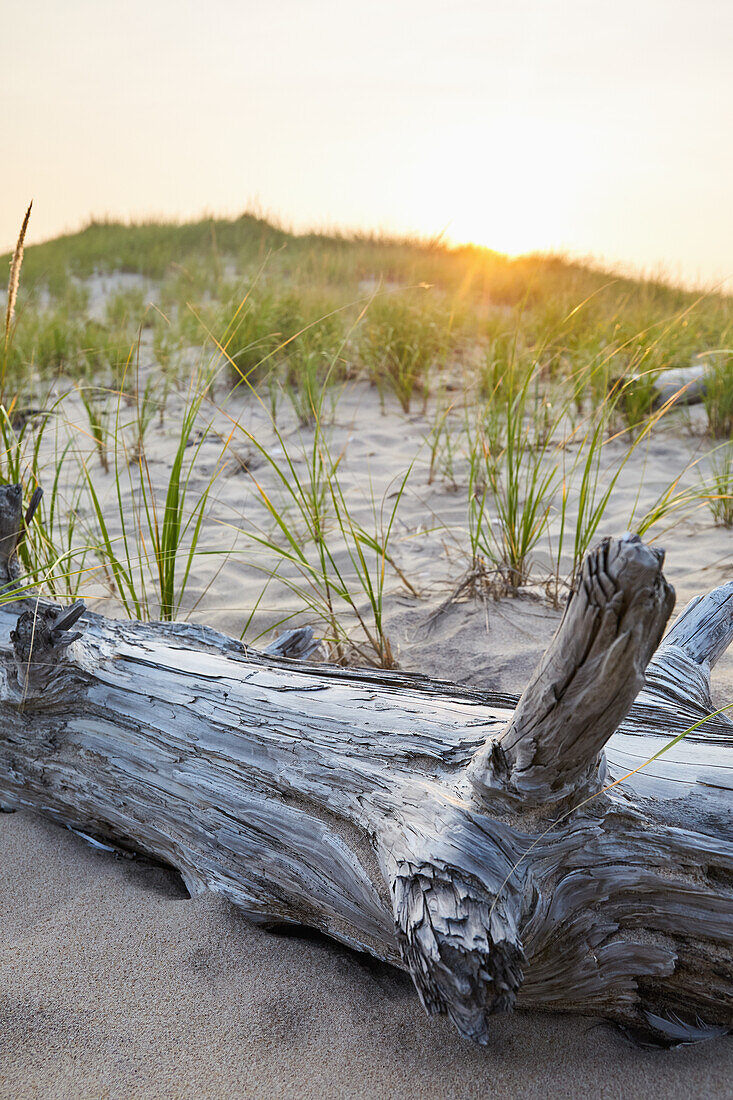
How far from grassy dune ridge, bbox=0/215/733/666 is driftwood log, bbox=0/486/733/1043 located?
342 mm

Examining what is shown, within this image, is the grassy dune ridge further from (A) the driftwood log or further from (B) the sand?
(B) the sand

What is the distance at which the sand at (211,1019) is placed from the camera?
1.05 meters

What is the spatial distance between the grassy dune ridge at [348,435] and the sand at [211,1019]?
63 cm

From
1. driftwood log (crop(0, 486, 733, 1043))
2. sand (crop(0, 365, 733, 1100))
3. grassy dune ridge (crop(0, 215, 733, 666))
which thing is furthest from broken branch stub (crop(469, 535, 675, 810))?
grassy dune ridge (crop(0, 215, 733, 666))

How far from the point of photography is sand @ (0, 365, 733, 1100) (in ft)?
3.45

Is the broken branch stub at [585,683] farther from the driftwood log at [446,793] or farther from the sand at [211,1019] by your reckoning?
the sand at [211,1019]

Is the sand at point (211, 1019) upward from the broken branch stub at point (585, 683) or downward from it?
downward

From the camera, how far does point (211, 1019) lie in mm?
1157

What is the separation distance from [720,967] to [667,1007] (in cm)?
12

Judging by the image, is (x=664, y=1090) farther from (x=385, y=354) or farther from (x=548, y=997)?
(x=385, y=354)

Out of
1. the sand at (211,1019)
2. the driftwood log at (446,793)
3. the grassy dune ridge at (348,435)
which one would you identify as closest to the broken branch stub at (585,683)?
the driftwood log at (446,793)

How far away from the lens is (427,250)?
977cm

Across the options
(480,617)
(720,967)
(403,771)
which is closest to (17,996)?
(403,771)

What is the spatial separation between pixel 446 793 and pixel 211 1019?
1.66ft
